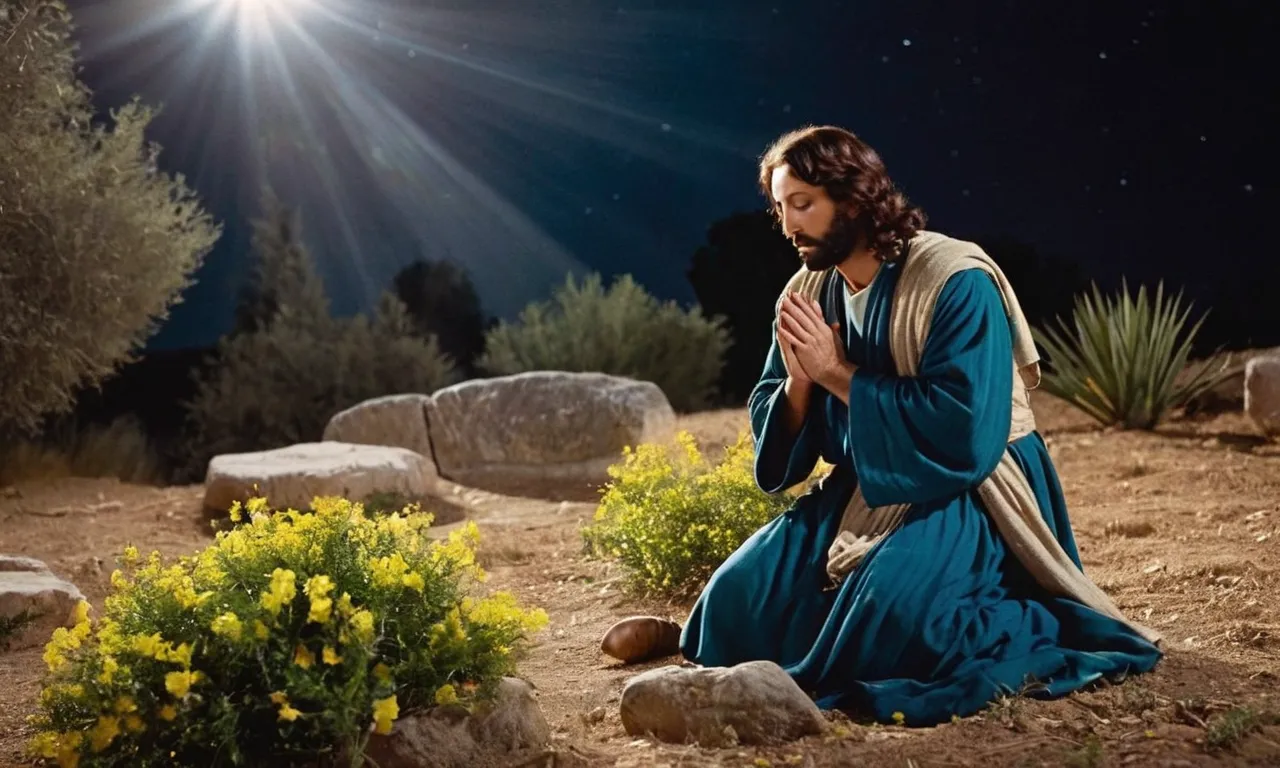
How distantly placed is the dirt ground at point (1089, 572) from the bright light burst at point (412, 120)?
10.6 metres

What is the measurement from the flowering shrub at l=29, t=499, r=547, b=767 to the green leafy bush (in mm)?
11290

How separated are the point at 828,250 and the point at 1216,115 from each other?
14036mm

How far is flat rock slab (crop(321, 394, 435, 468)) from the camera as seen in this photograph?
10398mm

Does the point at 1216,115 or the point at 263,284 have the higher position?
the point at 1216,115

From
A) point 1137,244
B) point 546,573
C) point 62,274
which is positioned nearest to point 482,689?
point 546,573

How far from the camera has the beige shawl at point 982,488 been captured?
3539 millimetres

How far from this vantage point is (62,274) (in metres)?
9.87

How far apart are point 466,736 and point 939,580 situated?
1433 mm

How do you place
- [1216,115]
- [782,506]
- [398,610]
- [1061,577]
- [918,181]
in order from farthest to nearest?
[918,181], [1216,115], [782,506], [1061,577], [398,610]

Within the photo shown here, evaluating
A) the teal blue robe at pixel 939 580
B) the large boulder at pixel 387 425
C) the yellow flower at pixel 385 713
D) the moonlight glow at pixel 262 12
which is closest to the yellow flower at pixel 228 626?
the yellow flower at pixel 385 713

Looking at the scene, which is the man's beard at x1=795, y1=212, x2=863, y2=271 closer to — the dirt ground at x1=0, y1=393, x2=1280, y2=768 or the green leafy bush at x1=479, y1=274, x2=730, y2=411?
the dirt ground at x1=0, y1=393, x2=1280, y2=768

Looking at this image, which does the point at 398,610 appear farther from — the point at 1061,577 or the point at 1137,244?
the point at 1137,244

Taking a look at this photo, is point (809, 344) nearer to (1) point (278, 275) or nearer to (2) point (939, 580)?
(2) point (939, 580)

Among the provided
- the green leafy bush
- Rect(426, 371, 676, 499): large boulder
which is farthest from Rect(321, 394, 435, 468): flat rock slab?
the green leafy bush
